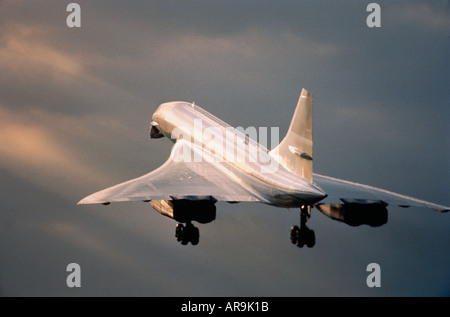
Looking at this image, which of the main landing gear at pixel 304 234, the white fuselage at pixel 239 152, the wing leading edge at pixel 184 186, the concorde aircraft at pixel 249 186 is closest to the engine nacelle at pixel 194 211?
the concorde aircraft at pixel 249 186

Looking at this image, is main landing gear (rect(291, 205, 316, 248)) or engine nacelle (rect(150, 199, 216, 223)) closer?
engine nacelle (rect(150, 199, 216, 223))

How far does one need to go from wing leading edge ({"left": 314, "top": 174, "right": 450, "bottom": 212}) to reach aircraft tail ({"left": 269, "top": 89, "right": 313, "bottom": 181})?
2.87m

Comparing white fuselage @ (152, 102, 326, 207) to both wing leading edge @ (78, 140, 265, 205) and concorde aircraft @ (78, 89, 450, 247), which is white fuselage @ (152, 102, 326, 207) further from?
wing leading edge @ (78, 140, 265, 205)

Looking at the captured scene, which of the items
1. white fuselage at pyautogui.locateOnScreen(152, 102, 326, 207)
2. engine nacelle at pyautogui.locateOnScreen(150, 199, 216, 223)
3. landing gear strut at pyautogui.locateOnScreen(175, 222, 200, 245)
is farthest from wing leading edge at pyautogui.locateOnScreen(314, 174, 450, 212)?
landing gear strut at pyautogui.locateOnScreen(175, 222, 200, 245)

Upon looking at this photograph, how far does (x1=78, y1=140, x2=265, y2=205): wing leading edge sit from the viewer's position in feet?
88.7

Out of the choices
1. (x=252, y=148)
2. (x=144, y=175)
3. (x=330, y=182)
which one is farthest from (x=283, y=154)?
(x=144, y=175)

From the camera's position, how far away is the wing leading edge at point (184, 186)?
27047mm

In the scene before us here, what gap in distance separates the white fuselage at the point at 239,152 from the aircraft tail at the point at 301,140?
315 mm

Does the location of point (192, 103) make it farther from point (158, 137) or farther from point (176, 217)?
point (176, 217)

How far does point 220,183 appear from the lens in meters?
29.2

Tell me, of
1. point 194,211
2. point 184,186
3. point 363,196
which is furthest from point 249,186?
point 363,196

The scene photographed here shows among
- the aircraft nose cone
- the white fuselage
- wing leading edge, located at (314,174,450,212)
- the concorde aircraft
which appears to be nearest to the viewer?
the aircraft nose cone

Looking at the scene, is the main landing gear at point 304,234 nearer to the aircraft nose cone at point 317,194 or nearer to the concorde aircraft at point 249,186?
the concorde aircraft at point 249,186

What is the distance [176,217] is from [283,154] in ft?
A: 15.4
